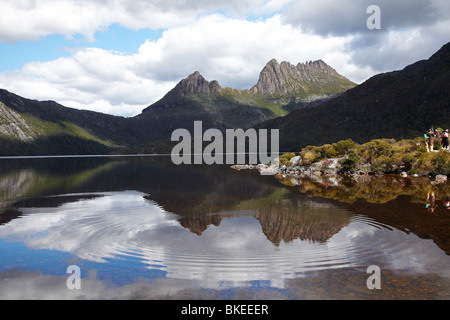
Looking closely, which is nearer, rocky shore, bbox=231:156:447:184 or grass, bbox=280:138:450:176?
grass, bbox=280:138:450:176

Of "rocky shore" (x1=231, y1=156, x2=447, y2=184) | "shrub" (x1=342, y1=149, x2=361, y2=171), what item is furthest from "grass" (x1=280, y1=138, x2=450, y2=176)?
"rocky shore" (x1=231, y1=156, x2=447, y2=184)

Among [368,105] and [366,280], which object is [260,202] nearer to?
[366,280]

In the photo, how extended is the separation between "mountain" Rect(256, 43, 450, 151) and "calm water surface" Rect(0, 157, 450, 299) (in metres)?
105

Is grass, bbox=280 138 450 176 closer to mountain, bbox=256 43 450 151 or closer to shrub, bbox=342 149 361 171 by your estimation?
shrub, bbox=342 149 361 171

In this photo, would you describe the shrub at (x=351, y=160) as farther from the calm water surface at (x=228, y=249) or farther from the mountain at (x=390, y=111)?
the mountain at (x=390, y=111)

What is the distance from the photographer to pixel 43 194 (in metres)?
33.9

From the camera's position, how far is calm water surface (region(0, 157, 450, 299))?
9938 millimetres

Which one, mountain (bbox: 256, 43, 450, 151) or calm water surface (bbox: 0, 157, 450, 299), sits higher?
mountain (bbox: 256, 43, 450, 151)

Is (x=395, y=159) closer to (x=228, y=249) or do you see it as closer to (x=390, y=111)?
(x=228, y=249)

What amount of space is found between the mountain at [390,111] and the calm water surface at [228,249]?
346ft

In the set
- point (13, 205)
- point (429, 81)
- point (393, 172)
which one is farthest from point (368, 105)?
point (13, 205)

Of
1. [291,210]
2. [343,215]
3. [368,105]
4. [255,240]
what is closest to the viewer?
[255,240]

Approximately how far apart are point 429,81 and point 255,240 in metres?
167

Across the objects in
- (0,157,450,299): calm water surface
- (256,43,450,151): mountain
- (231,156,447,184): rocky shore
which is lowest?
(0,157,450,299): calm water surface
